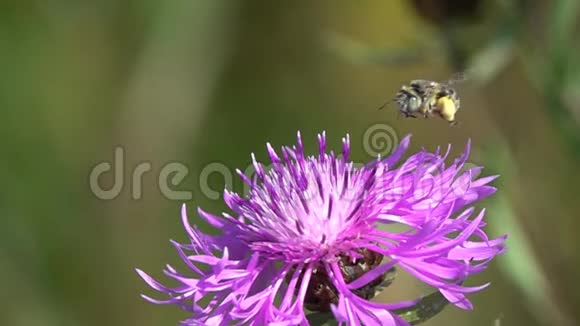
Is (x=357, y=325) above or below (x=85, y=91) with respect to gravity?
below

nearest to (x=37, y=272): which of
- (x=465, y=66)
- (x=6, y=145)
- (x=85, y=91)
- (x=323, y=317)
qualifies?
(x=6, y=145)

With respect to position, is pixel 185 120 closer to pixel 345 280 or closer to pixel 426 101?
pixel 426 101

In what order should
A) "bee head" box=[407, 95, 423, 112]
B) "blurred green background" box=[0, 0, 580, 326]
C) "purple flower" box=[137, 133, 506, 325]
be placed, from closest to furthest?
"purple flower" box=[137, 133, 506, 325], "bee head" box=[407, 95, 423, 112], "blurred green background" box=[0, 0, 580, 326]

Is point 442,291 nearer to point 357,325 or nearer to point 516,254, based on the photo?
point 357,325

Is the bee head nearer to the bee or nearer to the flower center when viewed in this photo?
the bee

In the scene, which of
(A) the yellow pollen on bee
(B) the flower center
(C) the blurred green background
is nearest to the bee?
(A) the yellow pollen on bee
